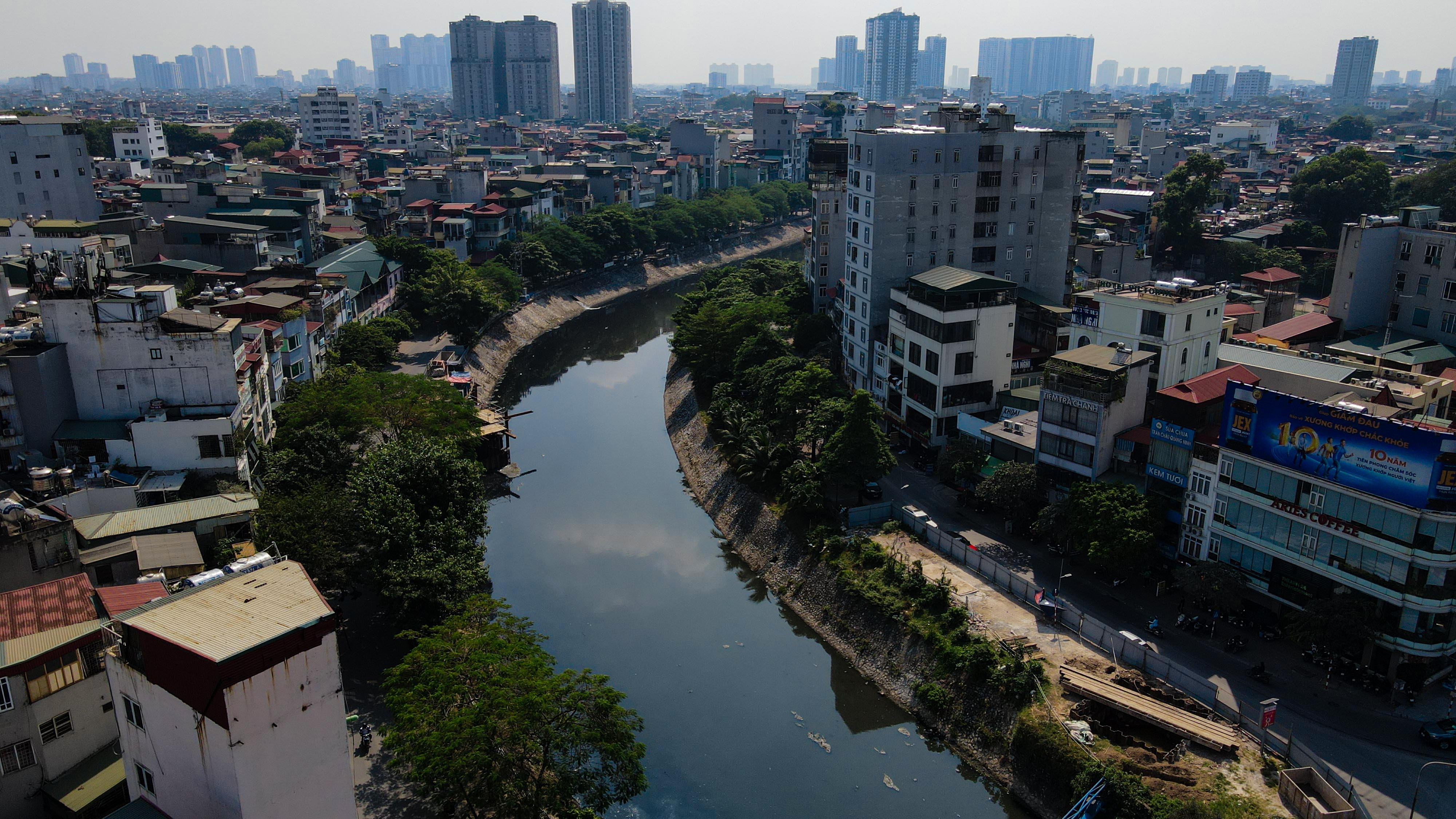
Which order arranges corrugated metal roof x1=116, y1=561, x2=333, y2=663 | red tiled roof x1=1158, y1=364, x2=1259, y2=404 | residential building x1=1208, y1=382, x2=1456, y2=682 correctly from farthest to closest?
red tiled roof x1=1158, y1=364, x2=1259, y2=404
residential building x1=1208, y1=382, x2=1456, y2=682
corrugated metal roof x1=116, y1=561, x2=333, y2=663

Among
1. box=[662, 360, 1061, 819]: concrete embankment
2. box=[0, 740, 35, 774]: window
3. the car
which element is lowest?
box=[662, 360, 1061, 819]: concrete embankment

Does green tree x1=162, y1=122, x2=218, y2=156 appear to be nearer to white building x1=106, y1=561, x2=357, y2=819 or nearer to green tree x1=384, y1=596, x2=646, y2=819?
green tree x1=384, y1=596, x2=646, y2=819

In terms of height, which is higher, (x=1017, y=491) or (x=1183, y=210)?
(x=1183, y=210)

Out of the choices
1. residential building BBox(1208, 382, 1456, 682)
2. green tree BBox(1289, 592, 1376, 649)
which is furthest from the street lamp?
green tree BBox(1289, 592, 1376, 649)

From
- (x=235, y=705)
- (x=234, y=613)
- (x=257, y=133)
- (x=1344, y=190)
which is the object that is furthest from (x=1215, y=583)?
(x=257, y=133)

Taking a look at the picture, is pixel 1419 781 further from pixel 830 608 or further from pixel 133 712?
pixel 133 712

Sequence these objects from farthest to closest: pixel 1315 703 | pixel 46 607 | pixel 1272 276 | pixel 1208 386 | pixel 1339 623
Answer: pixel 1272 276 → pixel 1208 386 → pixel 1339 623 → pixel 1315 703 → pixel 46 607

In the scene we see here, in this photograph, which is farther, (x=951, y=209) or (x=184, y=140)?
(x=184, y=140)
